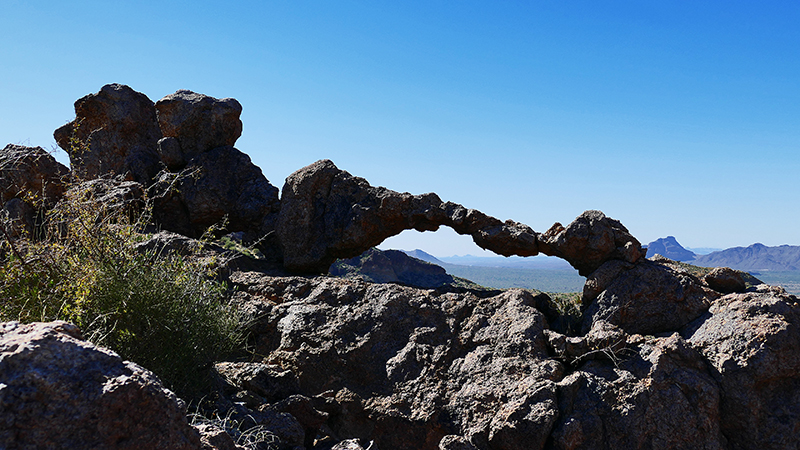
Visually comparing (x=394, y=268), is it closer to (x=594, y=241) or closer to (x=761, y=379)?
(x=594, y=241)

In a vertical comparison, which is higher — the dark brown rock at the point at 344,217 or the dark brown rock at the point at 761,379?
the dark brown rock at the point at 344,217

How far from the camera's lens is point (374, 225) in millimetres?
9617

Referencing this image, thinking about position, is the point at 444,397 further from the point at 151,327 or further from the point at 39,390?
the point at 39,390

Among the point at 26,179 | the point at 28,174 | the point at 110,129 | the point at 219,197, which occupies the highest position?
the point at 110,129

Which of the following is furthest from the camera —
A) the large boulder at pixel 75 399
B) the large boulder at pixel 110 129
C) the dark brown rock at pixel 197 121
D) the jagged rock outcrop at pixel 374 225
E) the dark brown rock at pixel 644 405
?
the large boulder at pixel 110 129

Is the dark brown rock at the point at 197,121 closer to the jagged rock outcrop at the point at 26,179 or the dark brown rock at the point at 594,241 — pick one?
the jagged rock outcrop at the point at 26,179

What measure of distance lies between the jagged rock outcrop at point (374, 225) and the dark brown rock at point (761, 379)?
82.1 inches

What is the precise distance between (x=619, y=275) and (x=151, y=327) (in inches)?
246

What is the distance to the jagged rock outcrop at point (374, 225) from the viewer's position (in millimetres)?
8141

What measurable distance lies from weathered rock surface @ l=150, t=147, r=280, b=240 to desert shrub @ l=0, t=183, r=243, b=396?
437 cm

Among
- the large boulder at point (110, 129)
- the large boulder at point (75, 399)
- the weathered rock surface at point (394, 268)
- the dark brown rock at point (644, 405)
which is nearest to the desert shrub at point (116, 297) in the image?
the large boulder at point (75, 399)

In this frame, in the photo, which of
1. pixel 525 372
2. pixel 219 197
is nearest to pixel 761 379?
pixel 525 372

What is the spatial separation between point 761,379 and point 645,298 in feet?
5.74

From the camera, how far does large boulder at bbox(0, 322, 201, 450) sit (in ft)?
8.27
